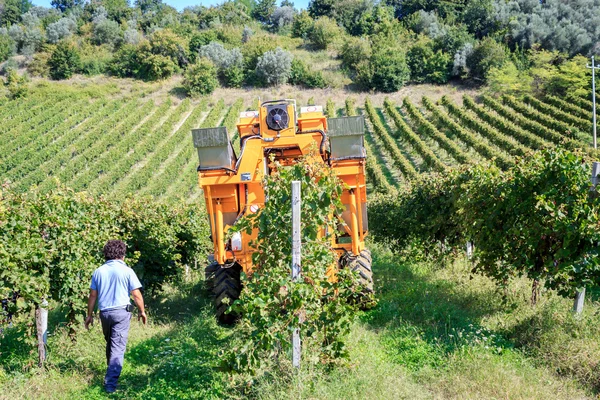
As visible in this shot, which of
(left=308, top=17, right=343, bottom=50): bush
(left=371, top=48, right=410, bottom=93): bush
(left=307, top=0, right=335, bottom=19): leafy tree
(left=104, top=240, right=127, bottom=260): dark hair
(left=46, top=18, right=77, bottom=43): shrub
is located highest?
(left=307, top=0, right=335, bottom=19): leafy tree

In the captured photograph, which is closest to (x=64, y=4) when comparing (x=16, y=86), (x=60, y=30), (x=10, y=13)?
(x=10, y=13)

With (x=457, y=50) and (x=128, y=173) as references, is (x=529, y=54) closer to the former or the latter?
(x=457, y=50)

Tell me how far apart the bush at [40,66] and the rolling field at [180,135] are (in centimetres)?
767

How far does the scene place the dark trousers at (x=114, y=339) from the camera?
18.1 ft

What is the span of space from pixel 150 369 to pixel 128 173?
29.1m

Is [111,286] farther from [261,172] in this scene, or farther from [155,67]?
[155,67]

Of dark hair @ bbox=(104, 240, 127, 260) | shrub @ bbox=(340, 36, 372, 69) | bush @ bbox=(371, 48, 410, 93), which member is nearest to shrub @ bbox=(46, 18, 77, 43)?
shrub @ bbox=(340, 36, 372, 69)

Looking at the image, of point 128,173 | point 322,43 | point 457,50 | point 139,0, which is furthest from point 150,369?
point 139,0

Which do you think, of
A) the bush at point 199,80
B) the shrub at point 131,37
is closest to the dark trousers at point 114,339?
the bush at point 199,80

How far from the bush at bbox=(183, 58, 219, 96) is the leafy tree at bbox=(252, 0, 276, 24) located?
35013mm

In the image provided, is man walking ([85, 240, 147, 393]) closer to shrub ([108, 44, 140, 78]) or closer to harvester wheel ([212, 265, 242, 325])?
harvester wheel ([212, 265, 242, 325])

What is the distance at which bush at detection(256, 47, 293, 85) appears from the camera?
165ft

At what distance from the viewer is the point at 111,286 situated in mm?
5555

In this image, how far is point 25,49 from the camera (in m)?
60.4
